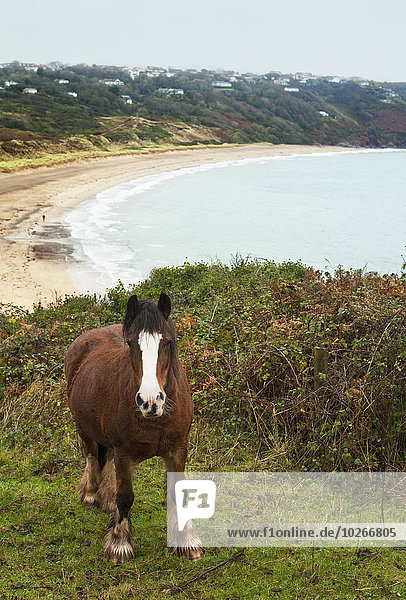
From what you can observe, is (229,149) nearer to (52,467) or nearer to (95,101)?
(95,101)

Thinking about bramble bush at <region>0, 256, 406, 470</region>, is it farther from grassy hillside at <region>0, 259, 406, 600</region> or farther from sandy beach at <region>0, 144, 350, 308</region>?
sandy beach at <region>0, 144, 350, 308</region>

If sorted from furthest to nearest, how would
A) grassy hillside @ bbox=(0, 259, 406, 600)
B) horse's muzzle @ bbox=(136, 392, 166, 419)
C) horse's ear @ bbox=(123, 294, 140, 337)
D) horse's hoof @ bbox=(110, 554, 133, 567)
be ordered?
1. horse's hoof @ bbox=(110, 554, 133, 567)
2. grassy hillside @ bbox=(0, 259, 406, 600)
3. horse's ear @ bbox=(123, 294, 140, 337)
4. horse's muzzle @ bbox=(136, 392, 166, 419)

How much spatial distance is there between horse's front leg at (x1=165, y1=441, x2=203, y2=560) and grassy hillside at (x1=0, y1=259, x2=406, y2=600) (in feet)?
0.32

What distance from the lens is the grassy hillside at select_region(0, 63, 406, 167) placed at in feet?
197

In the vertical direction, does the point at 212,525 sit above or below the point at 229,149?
above

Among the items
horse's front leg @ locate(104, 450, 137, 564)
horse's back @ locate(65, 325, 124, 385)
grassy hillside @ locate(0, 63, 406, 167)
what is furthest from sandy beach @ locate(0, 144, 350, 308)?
horse's front leg @ locate(104, 450, 137, 564)

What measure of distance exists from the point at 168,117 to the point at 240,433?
85.3 m

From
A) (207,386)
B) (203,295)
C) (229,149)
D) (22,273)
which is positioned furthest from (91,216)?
(229,149)

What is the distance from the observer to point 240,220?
4088cm

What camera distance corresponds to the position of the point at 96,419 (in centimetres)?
482

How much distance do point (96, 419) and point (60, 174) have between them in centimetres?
4410

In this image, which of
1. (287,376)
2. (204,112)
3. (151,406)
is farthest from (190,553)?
(204,112)

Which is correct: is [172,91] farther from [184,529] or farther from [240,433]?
[184,529]

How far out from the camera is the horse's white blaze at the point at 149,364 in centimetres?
372
